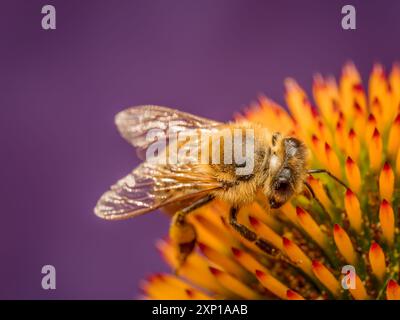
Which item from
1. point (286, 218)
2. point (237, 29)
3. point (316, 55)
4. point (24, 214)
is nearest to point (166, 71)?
point (237, 29)

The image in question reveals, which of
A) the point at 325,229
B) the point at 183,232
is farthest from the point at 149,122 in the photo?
the point at 325,229

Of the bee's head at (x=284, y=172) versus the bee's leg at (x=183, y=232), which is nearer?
the bee's head at (x=284, y=172)

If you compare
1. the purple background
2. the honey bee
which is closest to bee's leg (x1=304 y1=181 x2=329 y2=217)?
the honey bee

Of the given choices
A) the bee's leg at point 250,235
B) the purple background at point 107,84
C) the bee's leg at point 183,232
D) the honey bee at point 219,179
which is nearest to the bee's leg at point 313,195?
the honey bee at point 219,179

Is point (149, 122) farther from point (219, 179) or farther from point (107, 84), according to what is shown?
point (107, 84)

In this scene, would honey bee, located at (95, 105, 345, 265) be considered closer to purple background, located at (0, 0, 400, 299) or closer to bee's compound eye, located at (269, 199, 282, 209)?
bee's compound eye, located at (269, 199, 282, 209)

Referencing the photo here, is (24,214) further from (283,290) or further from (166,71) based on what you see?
(283,290)

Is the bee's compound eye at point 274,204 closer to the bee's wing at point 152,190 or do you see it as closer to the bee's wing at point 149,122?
the bee's wing at point 152,190
